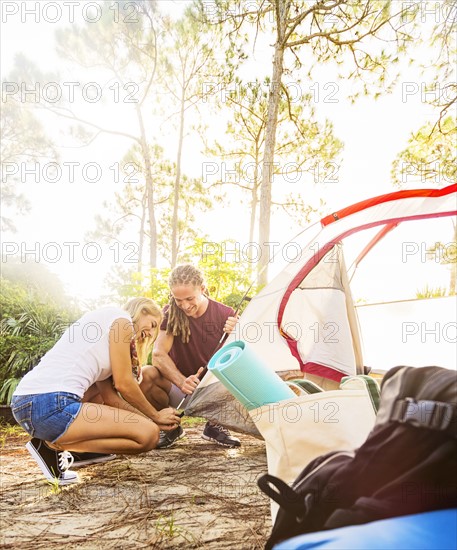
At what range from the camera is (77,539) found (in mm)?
1581

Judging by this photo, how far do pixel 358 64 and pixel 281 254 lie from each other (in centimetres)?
492

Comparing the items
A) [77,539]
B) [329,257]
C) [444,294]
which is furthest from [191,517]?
[444,294]

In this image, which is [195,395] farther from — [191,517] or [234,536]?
[234,536]

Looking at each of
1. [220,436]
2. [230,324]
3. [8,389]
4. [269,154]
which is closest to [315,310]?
[230,324]

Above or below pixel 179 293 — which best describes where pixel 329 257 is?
above

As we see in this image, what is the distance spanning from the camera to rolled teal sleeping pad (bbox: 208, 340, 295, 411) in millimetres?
1220

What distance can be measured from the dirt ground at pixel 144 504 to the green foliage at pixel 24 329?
1.41 metres

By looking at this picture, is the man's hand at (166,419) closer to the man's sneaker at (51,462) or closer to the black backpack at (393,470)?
the man's sneaker at (51,462)

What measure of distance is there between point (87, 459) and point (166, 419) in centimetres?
43

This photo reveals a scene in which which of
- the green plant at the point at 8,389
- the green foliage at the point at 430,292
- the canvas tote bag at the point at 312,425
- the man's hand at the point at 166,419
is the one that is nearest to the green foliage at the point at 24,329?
the green plant at the point at 8,389

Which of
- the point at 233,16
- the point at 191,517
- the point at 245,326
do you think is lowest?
the point at 191,517

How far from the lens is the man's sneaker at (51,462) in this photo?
2174mm

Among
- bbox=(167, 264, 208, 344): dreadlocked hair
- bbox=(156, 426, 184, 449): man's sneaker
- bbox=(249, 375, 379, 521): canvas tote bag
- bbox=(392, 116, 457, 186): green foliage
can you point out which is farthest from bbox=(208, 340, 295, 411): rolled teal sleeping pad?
bbox=(392, 116, 457, 186): green foliage

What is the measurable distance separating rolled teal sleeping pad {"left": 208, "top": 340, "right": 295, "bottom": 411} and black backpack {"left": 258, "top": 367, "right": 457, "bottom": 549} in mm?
248
